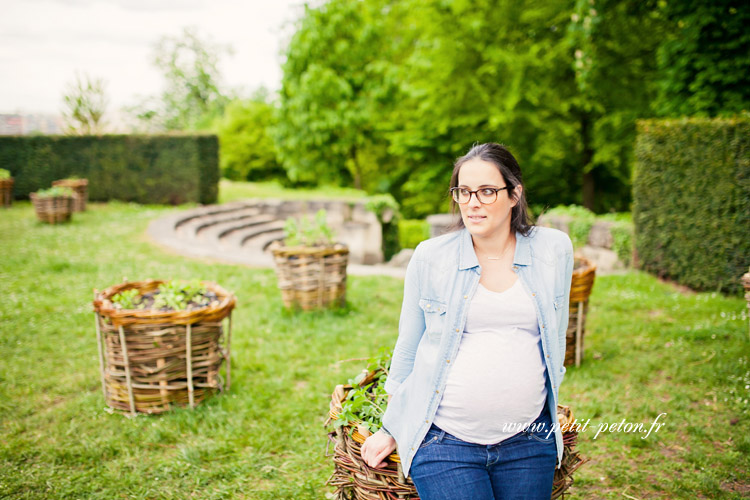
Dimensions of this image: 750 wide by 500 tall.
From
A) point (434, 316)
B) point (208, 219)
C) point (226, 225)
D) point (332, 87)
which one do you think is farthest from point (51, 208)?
point (434, 316)

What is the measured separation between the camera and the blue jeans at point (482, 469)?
182 centimetres

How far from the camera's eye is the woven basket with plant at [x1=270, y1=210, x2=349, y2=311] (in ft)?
17.9

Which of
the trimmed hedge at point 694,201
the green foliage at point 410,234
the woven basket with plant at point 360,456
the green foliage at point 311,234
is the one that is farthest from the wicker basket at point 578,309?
the green foliage at point 410,234

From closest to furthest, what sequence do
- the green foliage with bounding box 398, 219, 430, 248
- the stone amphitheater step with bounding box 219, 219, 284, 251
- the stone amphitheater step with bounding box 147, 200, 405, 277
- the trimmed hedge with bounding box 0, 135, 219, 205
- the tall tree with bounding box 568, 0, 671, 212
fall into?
the stone amphitheater step with bounding box 147, 200, 405, 277
the tall tree with bounding box 568, 0, 671, 212
the stone amphitheater step with bounding box 219, 219, 284, 251
the green foliage with bounding box 398, 219, 430, 248
the trimmed hedge with bounding box 0, 135, 219, 205

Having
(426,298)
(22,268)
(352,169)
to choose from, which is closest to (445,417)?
(426,298)

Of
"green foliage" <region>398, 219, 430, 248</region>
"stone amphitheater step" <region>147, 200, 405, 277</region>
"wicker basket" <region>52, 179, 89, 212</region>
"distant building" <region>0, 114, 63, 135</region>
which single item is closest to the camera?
"stone amphitheater step" <region>147, 200, 405, 277</region>

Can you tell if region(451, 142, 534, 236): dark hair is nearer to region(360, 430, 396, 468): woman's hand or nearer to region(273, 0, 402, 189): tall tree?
region(360, 430, 396, 468): woman's hand

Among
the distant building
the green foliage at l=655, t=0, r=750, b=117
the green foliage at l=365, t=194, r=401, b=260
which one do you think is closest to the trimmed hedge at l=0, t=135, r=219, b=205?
the distant building

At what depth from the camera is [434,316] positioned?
1.99 metres

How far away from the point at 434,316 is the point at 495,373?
0.31 m

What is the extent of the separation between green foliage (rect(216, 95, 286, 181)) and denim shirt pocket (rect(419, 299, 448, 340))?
27106 mm

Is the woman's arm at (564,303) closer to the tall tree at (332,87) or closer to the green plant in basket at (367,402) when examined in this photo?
the green plant in basket at (367,402)

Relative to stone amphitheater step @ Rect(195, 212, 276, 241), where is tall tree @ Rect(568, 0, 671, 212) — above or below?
above

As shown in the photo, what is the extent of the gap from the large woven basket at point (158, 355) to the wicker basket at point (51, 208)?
31.7 ft
